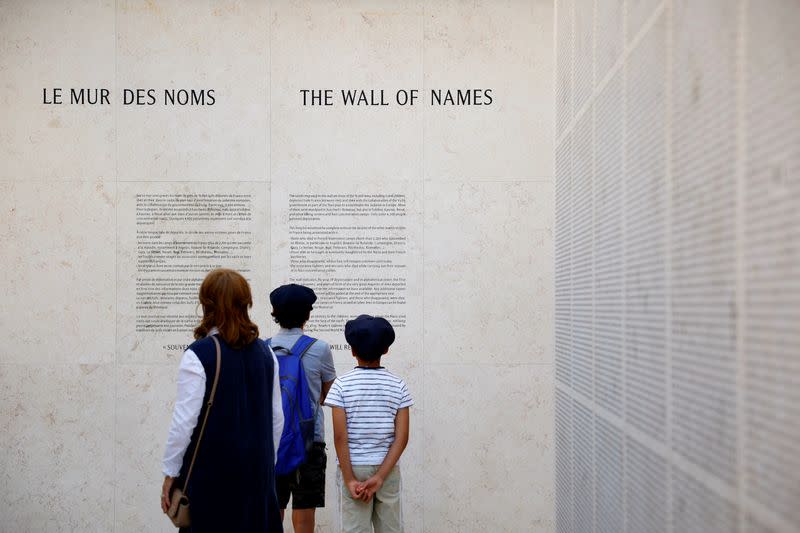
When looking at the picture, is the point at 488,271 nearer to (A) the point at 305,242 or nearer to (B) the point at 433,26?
(A) the point at 305,242

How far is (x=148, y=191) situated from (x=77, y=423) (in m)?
1.85

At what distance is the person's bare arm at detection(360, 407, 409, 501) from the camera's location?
13.8 ft

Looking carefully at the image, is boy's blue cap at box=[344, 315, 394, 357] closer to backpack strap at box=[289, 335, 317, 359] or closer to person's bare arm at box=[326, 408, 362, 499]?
person's bare arm at box=[326, 408, 362, 499]

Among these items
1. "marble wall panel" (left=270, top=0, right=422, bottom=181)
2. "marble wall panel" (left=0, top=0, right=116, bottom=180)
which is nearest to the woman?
"marble wall panel" (left=270, top=0, right=422, bottom=181)

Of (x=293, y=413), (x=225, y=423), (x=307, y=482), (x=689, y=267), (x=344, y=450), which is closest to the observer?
(x=689, y=267)

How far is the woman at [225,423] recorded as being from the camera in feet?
12.0

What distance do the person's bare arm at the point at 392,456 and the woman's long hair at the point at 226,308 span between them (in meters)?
0.90

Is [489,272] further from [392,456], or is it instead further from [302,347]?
[392,456]

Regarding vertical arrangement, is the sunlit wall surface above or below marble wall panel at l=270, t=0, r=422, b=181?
below

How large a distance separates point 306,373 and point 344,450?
63cm

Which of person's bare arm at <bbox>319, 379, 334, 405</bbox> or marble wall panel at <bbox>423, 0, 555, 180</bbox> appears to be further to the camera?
marble wall panel at <bbox>423, 0, 555, 180</bbox>

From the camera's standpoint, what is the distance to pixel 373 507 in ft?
14.4

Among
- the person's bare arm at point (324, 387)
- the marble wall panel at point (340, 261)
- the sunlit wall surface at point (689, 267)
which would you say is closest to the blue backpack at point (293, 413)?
the person's bare arm at point (324, 387)

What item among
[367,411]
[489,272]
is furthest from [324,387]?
[489,272]
